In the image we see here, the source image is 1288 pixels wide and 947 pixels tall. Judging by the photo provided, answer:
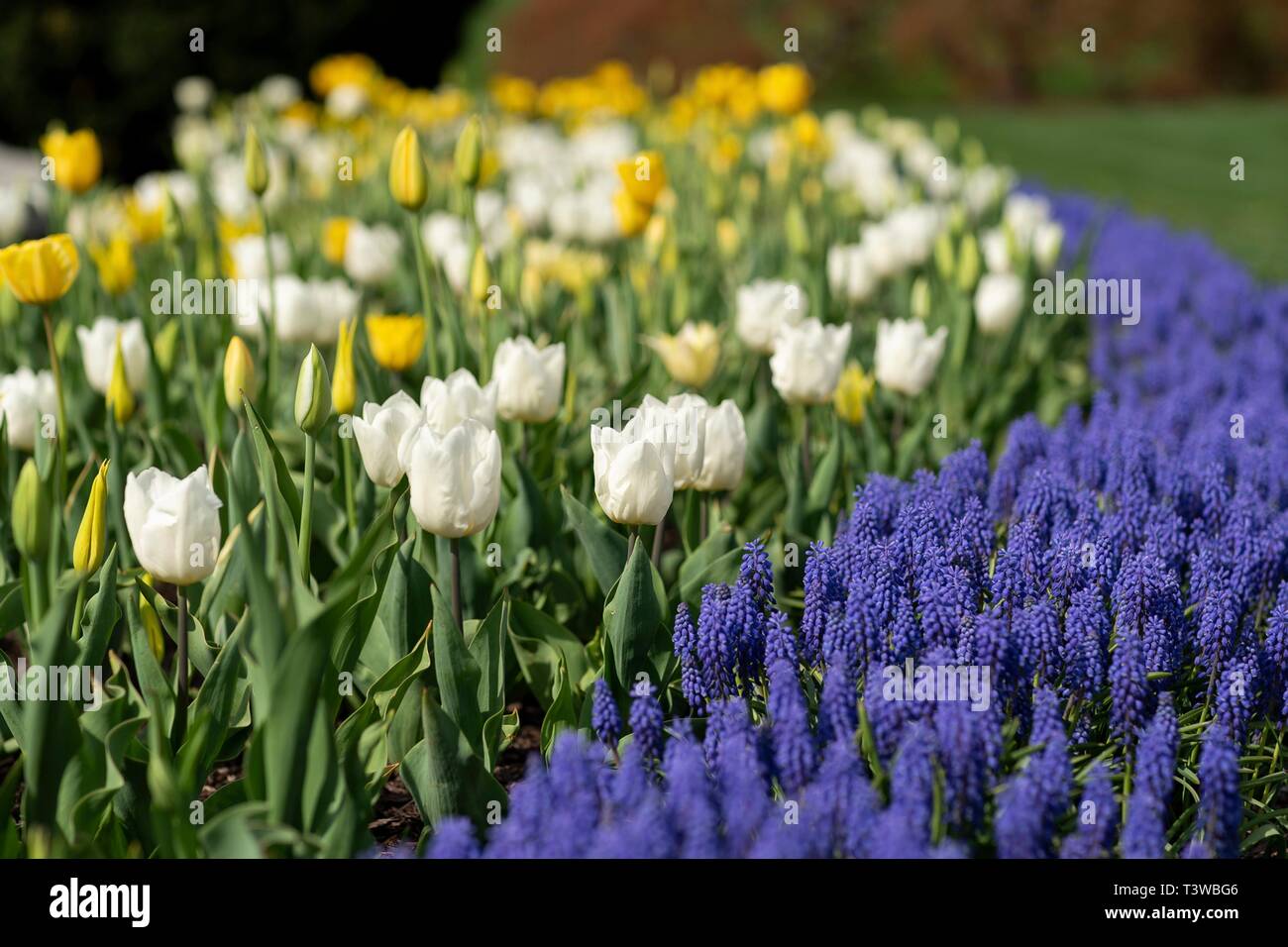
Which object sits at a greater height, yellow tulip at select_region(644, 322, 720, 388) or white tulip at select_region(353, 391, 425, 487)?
yellow tulip at select_region(644, 322, 720, 388)

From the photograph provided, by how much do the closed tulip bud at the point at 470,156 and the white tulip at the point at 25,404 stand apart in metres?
0.99

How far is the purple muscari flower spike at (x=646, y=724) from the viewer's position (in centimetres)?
197

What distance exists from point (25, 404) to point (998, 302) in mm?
2577

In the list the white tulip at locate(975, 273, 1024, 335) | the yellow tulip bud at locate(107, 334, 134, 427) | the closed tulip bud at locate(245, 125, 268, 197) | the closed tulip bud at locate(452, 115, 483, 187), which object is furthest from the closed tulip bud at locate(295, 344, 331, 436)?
the white tulip at locate(975, 273, 1024, 335)

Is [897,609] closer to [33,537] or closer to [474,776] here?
[474,776]

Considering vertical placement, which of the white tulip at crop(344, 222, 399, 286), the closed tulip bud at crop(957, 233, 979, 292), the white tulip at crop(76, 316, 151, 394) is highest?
the white tulip at crop(344, 222, 399, 286)

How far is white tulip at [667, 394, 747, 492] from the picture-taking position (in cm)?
253

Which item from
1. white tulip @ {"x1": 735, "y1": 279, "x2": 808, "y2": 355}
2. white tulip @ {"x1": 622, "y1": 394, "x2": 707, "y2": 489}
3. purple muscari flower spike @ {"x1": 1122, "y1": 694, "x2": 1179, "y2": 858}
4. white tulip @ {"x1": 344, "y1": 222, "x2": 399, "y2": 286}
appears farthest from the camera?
white tulip @ {"x1": 344, "y1": 222, "x2": 399, "y2": 286}

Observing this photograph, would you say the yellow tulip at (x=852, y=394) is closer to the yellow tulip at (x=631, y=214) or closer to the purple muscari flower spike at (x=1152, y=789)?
the yellow tulip at (x=631, y=214)

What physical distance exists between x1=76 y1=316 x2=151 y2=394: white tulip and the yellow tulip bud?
0.42 m

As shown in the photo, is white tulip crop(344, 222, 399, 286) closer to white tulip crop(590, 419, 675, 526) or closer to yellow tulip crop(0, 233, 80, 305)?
yellow tulip crop(0, 233, 80, 305)

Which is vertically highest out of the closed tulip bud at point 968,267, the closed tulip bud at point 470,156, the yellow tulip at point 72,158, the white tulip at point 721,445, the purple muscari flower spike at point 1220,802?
the yellow tulip at point 72,158

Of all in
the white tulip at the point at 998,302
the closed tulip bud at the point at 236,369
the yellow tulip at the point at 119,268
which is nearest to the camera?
the closed tulip bud at the point at 236,369

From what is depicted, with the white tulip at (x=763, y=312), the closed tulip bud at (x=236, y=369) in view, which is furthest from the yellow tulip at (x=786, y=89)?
the closed tulip bud at (x=236, y=369)
